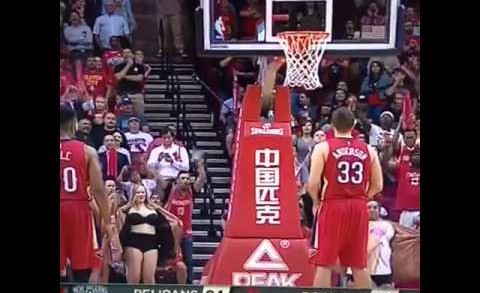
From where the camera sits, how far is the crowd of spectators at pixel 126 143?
8.31 m

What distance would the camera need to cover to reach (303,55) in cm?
827

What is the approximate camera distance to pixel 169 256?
8.38 meters

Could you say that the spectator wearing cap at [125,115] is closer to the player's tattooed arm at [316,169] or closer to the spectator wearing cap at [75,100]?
the spectator wearing cap at [75,100]

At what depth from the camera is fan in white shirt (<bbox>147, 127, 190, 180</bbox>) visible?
834 centimetres

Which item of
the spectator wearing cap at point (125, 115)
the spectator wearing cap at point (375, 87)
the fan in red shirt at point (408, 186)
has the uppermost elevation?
the spectator wearing cap at point (375, 87)

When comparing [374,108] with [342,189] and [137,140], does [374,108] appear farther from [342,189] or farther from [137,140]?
[137,140]

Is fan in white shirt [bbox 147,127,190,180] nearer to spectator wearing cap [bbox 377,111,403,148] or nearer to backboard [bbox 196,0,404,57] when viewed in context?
backboard [bbox 196,0,404,57]

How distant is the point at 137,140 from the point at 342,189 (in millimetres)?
1442

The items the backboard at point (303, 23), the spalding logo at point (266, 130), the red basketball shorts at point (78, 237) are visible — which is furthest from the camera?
the red basketball shorts at point (78, 237)

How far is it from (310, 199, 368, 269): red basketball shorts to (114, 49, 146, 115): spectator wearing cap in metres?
1.44

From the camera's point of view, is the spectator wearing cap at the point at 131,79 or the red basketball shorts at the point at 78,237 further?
the red basketball shorts at the point at 78,237

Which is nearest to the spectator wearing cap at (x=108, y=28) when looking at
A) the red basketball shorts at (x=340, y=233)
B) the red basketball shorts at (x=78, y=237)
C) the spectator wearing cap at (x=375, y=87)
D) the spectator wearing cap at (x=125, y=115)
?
the spectator wearing cap at (x=125, y=115)
